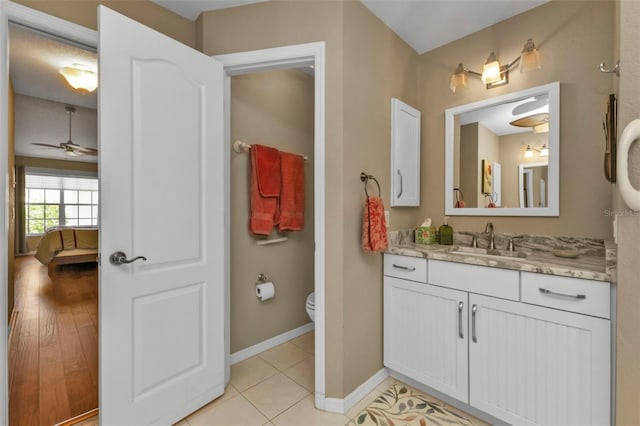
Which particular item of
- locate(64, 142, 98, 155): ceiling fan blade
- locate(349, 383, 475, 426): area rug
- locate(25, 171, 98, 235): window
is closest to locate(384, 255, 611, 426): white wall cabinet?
locate(349, 383, 475, 426): area rug

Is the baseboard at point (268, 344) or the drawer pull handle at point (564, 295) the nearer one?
the drawer pull handle at point (564, 295)

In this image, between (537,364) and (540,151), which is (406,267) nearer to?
(537,364)

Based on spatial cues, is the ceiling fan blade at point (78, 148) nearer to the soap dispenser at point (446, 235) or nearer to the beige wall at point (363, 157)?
the beige wall at point (363, 157)

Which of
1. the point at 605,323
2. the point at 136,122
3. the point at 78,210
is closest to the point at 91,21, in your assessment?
the point at 136,122

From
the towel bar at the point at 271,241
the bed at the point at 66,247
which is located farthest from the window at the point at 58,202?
the towel bar at the point at 271,241

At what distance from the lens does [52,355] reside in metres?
2.16

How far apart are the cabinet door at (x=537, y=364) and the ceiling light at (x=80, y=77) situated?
3582 mm

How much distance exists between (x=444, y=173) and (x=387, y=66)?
890 mm

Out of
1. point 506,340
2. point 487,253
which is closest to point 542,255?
point 487,253

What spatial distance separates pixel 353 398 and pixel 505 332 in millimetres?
927

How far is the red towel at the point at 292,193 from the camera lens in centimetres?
232

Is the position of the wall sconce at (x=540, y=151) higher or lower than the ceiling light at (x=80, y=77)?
lower

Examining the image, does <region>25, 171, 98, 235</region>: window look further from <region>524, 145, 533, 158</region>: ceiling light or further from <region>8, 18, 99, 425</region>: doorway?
<region>524, 145, 533, 158</region>: ceiling light

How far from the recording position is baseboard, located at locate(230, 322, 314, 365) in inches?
83.4
